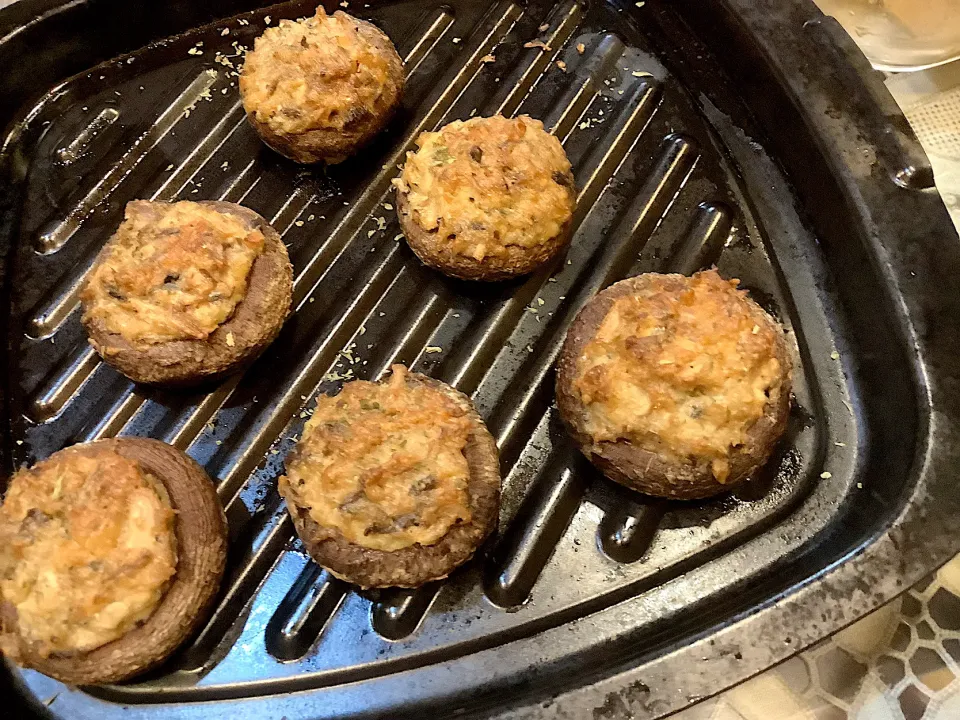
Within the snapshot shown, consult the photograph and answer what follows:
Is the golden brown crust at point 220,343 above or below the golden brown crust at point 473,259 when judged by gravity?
below

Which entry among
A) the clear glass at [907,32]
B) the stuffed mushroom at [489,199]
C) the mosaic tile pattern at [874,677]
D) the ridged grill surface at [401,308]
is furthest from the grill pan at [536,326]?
the clear glass at [907,32]

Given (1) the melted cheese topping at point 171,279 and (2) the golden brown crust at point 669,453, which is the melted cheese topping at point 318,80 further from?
(2) the golden brown crust at point 669,453

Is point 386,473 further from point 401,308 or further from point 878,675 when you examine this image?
point 878,675

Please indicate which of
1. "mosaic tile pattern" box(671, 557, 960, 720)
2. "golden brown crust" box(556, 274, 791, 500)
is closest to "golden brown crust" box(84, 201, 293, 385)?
"golden brown crust" box(556, 274, 791, 500)

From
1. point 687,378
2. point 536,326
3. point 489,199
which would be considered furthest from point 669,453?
point 489,199

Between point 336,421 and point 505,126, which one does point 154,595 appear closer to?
point 336,421

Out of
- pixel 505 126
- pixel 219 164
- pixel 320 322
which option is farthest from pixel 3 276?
pixel 505 126
